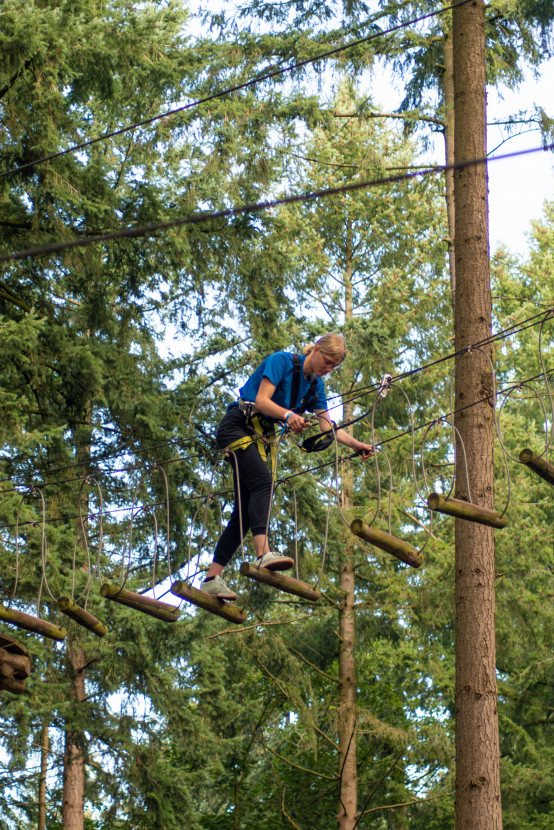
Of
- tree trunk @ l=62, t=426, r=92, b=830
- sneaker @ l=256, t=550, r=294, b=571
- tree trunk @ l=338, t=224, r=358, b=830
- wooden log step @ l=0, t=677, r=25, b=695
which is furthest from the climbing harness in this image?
tree trunk @ l=338, t=224, r=358, b=830

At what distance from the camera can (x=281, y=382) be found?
5.20 m

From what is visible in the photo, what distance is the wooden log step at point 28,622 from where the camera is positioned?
17.4 ft

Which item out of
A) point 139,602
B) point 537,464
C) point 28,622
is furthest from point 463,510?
point 28,622

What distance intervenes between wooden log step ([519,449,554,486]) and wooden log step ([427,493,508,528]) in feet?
0.90

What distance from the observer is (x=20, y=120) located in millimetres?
9633

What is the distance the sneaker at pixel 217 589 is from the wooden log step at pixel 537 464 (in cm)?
186

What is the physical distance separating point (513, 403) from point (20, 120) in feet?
38.9

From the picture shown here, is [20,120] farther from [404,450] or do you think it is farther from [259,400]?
[404,450]

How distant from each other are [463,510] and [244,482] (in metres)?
1.56

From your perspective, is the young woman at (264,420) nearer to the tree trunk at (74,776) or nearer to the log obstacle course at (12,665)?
the log obstacle course at (12,665)

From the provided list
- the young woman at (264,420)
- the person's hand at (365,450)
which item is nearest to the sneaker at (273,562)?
the young woman at (264,420)

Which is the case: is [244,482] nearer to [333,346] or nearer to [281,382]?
[281,382]

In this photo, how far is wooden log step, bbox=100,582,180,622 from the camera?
5.11 meters

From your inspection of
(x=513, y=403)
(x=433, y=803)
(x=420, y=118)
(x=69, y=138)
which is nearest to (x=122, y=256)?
(x=69, y=138)
